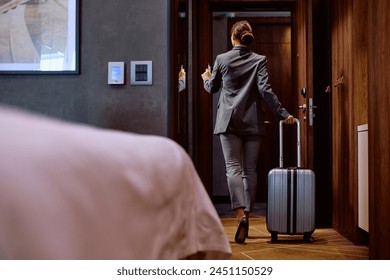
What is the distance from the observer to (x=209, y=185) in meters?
4.32

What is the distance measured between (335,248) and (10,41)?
75.1 inches

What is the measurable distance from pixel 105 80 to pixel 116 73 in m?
0.06

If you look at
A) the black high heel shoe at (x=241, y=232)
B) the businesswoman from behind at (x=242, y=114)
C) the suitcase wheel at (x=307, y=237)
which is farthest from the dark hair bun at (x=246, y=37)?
the suitcase wheel at (x=307, y=237)

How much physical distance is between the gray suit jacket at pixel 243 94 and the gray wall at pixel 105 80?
100 centimetres

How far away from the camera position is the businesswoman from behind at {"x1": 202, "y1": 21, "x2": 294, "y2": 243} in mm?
3010

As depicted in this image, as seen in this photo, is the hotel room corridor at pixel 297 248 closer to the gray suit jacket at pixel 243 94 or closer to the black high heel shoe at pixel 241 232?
the black high heel shoe at pixel 241 232

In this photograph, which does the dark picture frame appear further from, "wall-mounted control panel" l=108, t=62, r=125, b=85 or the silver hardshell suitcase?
the silver hardshell suitcase

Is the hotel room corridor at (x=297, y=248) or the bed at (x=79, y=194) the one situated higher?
the bed at (x=79, y=194)

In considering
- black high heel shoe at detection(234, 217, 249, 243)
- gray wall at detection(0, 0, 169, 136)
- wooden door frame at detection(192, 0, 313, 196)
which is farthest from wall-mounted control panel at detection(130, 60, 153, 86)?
wooden door frame at detection(192, 0, 313, 196)

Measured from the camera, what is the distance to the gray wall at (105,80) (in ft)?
6.89

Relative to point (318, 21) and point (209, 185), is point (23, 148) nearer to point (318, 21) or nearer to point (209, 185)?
point (318, 21)

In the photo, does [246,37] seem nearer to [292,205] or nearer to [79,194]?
[292,205]

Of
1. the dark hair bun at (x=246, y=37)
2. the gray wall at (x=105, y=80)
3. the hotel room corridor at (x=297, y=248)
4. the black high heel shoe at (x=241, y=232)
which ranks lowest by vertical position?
the hotel room corridor at (x=297, y=248)

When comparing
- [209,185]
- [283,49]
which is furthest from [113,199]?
[283,49]
